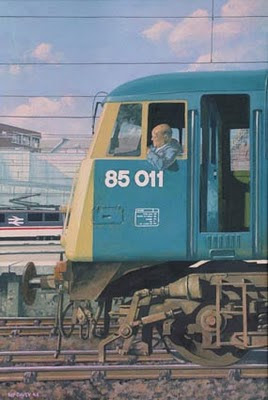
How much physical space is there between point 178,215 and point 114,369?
1.17 m

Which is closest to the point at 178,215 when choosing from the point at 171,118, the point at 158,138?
the point at 158,138

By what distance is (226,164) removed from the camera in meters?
3.40

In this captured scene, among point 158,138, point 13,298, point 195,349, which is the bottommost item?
point 195,349

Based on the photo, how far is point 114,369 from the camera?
352 cm

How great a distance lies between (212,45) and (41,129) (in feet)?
4.08

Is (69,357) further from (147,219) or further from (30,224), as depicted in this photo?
(147,219)

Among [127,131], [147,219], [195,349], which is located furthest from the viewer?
[195,349]

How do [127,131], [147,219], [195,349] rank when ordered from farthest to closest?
[195,349], [127,131], [147,219]

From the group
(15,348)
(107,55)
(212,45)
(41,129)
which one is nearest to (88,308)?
(15,348)

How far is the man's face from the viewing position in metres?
3.29

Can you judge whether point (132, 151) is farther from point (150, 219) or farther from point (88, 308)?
point (88, 308)

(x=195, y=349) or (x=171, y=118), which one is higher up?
(x=171, y=118)

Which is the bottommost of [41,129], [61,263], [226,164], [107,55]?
[61,263]
